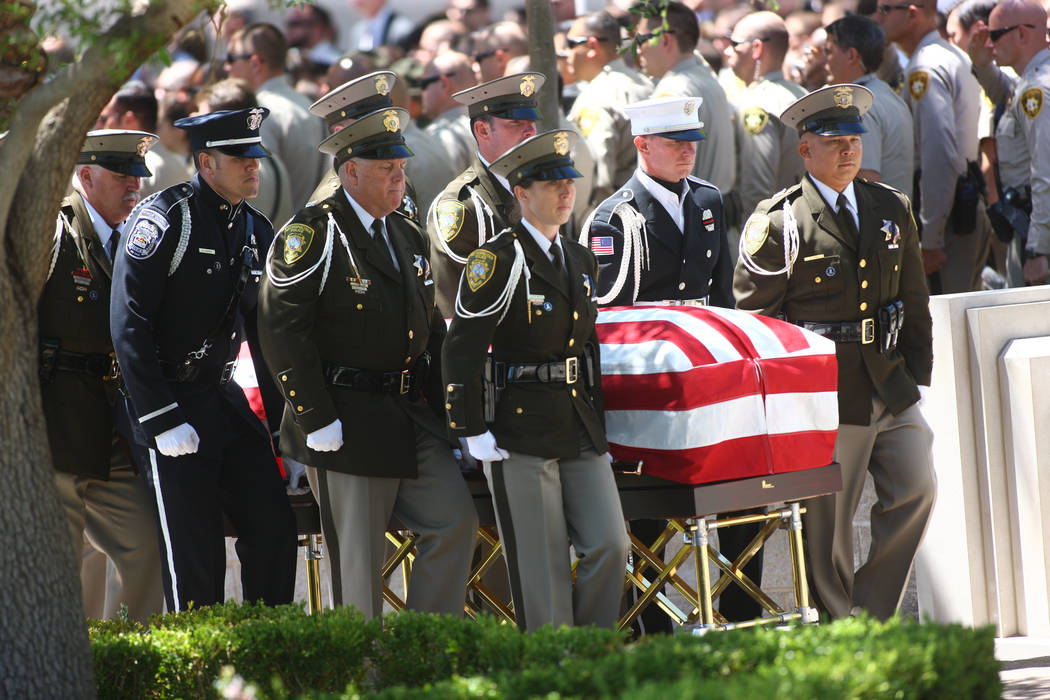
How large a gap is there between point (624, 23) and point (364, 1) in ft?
12.9

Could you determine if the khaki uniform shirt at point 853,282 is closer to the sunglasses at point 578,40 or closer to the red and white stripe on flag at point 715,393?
the red and white stripe on flag at point 715,393

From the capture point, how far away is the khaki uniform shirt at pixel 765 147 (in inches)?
348

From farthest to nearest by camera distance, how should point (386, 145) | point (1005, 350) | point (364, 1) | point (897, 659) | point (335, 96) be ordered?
point (364, 1), point (1005, 350), point (335, 96), point (386, 145), point (897, 659)

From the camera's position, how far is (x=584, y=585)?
536 centimetres

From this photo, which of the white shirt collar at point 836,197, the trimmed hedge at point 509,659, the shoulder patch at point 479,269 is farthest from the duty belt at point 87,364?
the white shirt collar at point 836,197

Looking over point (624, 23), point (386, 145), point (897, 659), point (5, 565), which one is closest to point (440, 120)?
point (624, 23)

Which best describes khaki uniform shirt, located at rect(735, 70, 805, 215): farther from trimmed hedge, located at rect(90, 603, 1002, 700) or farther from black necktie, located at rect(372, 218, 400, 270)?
trimmed hedge, located at rect(90, 603, 1002, 700)

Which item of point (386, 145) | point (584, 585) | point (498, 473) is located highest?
point (386, 145)

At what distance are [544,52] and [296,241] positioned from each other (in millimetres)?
2150

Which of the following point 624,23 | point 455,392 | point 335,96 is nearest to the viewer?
point 455,392

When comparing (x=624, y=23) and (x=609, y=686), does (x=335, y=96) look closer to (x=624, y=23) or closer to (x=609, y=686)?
(x=609, y=686)

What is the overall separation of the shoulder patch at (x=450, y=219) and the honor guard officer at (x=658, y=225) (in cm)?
60

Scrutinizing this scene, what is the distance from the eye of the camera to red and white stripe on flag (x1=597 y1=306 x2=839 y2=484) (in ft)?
17.8

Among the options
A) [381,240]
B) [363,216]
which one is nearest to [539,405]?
[381,240]
